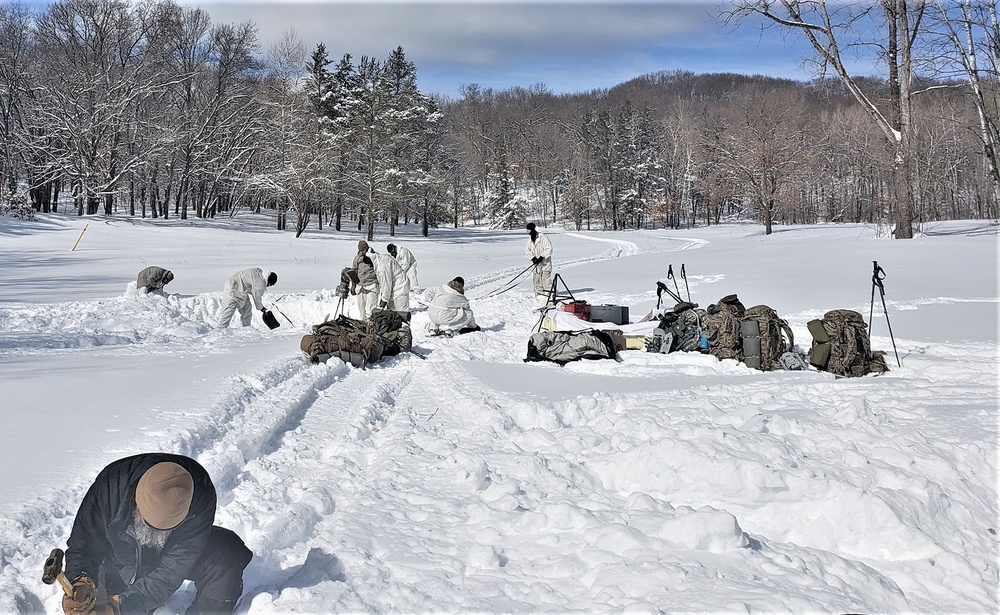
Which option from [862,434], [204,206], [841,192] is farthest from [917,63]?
[841,192]

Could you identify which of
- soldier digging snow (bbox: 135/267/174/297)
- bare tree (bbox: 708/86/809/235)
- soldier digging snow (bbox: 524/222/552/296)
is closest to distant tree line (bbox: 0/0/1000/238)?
bare tree (bbox: 708/86/809/235)

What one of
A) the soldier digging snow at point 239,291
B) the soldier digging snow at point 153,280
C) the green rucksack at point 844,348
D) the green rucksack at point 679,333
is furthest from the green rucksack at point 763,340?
the soldier digging snow at point 153,280

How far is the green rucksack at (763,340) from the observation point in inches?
312

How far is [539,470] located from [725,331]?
4.84 meters

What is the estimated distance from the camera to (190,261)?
21.6 meters

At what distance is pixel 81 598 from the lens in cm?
242

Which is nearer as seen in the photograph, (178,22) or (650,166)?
(178,22)

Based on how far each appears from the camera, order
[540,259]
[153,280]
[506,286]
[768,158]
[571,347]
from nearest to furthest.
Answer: [571,347], [153,280], [540,259], [506,286], [768,158]

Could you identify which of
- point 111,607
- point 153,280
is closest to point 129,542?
point 111,607

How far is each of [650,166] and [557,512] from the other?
68545mm

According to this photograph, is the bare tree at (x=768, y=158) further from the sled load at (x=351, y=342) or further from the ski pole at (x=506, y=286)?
the sled load at (x=351, y=342)

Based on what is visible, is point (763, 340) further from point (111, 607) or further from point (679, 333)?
point (111, 607)

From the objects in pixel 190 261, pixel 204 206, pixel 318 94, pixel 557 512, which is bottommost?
pixel 557 512

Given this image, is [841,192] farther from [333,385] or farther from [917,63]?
[333,385]
